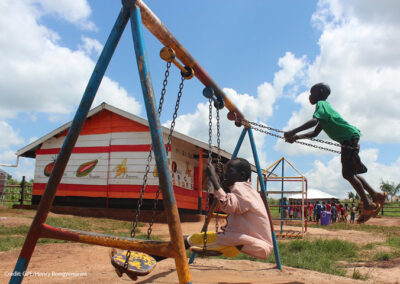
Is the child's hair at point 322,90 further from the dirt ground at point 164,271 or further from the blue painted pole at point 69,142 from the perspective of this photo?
the blue painted pole at point 69,142

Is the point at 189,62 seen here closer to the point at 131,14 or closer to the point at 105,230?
the point at 131,14

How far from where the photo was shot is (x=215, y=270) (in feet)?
16.5

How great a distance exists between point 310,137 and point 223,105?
1.30 m

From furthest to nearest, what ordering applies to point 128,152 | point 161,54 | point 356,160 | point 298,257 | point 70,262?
point 128,152, point 298,257, point 70,262, point 356,160, point 161,54

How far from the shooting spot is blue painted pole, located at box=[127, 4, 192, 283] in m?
2.50

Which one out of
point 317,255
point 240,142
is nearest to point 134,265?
point 240,142

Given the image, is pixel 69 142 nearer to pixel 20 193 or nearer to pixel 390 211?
pixel 20 193

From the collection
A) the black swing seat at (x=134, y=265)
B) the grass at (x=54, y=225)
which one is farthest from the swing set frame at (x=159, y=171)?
the grass at (x=54, y=225)

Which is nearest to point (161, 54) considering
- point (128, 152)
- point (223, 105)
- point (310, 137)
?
point (223, 105)

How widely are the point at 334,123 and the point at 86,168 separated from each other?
42.4 feet

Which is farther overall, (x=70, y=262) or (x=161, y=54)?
(x=70, y=262)

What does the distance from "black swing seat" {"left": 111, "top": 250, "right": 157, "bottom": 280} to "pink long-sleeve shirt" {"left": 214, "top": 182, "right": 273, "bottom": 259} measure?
2.32 ft

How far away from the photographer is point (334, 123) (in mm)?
4270

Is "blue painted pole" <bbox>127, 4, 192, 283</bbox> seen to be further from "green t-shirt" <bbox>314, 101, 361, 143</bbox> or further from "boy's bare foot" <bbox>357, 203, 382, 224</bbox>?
"boy's bare foot" <bbox>357, 203, 382, 224</bbox>
